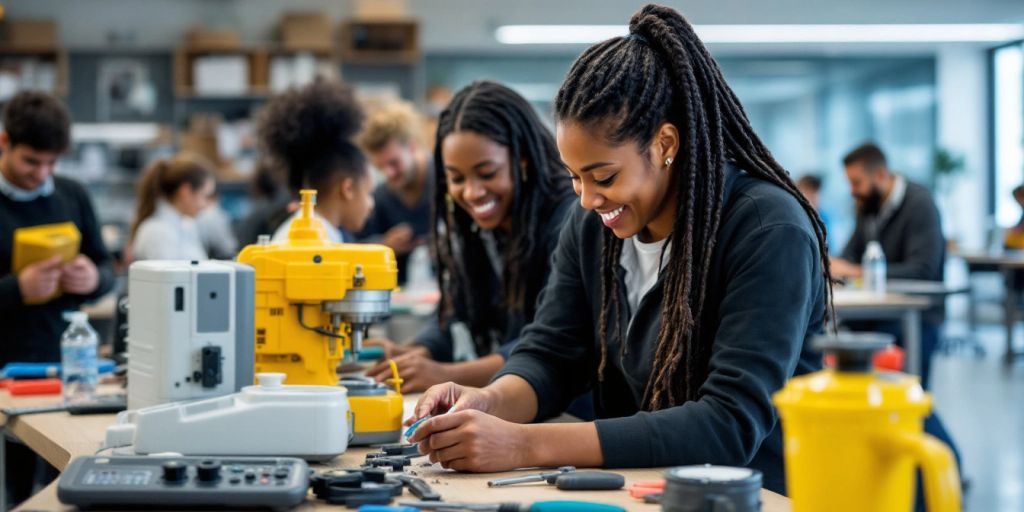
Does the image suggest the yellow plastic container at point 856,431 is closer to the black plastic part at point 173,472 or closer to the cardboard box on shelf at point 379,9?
the black plastic part at point 173,472

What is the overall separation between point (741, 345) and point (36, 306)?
264 cm

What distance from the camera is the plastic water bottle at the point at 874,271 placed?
16.5 ft

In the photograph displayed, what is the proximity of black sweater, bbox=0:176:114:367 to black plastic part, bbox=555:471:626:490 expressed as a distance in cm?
238

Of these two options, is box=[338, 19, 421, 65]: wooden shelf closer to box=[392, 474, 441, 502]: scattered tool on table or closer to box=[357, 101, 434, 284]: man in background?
box=[357, 101, 434, 284]: man in background

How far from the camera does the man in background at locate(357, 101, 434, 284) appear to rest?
496 cm

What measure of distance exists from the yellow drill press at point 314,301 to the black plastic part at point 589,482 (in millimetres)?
529

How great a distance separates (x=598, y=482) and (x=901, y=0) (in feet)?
31.6

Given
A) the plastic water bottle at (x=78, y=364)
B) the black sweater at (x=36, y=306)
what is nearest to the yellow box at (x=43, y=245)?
the black sweater at (x=36, y=306)

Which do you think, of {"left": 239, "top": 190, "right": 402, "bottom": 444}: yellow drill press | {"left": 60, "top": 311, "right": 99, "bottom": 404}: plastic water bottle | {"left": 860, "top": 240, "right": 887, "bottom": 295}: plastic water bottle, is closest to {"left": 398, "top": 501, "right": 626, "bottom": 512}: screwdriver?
{"left": 239, "top": 190, "right": 402, "bottom": 444}: yellow drill press

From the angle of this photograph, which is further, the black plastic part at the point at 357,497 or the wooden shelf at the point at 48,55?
the wooden shelf at the point at 48,55

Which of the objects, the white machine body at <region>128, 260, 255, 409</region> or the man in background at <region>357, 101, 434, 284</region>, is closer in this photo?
the white machine body at <region>128, 260, 255, 409</region>

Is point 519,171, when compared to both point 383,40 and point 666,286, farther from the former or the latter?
point 383,40

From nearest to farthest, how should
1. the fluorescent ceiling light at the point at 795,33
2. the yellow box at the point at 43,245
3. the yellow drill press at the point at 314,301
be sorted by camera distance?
1. the yellow drill press at the point at 314,301
2. the yellow box at the point at 43,245
3. the fluorescent ceiling light at the point at 795,33

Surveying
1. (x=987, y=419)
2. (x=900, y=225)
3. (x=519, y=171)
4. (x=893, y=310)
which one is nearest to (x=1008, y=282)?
(x=987, y=419)
